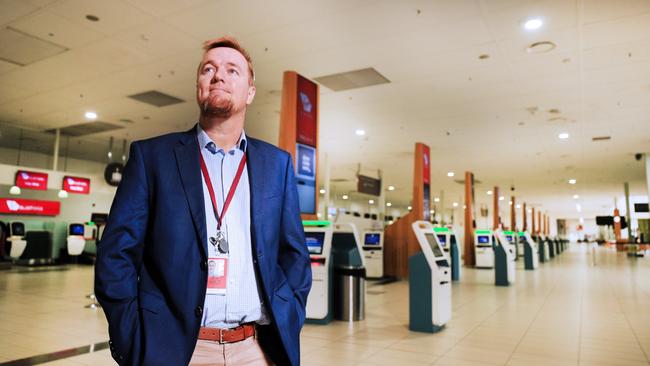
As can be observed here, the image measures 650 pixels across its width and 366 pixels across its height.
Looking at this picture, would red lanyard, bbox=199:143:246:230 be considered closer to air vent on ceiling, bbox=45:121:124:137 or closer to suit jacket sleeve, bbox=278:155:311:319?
suit jacket sleeve, bbox=278:155:311:319

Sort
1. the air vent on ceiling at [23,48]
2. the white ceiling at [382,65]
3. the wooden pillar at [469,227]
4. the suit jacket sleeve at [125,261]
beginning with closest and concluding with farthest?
the suit jacket sleeve at [125,261] < the white ceiling at [382,65] < the air vent on ceiling at [23,48] < the wooden pillar at [469,227]

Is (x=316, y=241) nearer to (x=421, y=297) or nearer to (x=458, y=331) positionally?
(x=421, y=297)

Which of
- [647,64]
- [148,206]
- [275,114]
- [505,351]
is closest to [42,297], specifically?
[275,114]

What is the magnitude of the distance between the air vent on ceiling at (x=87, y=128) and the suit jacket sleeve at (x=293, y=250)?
1112 cm

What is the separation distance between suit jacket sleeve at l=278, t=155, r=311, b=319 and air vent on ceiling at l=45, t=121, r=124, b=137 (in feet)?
36.5

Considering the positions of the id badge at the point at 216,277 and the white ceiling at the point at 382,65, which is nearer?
the id badge at the point at 216,277

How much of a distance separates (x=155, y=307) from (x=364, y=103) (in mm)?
8560

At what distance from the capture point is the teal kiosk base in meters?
5.43

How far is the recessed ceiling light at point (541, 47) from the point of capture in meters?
6.34

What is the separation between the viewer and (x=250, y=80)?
144 cm

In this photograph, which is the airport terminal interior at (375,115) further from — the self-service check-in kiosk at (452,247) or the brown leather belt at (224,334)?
the brown leather belt at (224,334)

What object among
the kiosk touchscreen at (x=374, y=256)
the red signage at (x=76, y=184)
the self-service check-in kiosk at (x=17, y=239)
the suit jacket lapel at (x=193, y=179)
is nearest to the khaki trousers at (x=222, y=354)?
the suit jacket lapel at (x=193, y=179)

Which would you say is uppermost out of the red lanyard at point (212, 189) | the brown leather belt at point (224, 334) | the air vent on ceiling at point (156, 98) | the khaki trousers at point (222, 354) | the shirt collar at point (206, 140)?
the air vent on ceiling at point (156, 98)

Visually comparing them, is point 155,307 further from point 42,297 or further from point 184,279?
point 42,297
